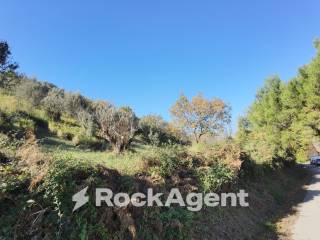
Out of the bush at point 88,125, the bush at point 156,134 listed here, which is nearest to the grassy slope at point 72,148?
the bush at point 88,125

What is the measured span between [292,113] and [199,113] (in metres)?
15.7

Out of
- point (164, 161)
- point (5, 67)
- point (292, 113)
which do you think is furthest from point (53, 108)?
point (292, 113)

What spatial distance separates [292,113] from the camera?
25.0 metres

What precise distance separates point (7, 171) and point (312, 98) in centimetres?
2490

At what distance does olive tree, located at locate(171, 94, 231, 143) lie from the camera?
38562 millimetres

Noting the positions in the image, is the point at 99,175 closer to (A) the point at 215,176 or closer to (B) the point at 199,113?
(A) the point at 215,176

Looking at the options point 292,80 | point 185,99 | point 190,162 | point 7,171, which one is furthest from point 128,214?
point 185,99

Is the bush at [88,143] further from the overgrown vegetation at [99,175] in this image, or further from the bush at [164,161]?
the bush at [164,161]

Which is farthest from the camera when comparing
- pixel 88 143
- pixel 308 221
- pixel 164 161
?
pixel 88 143

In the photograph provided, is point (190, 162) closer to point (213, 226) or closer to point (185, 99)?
point (213, 226)

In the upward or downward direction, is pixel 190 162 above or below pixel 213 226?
above

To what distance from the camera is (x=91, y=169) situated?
5.64 m

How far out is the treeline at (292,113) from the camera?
23.3 meters

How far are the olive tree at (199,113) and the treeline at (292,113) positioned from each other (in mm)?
10710
